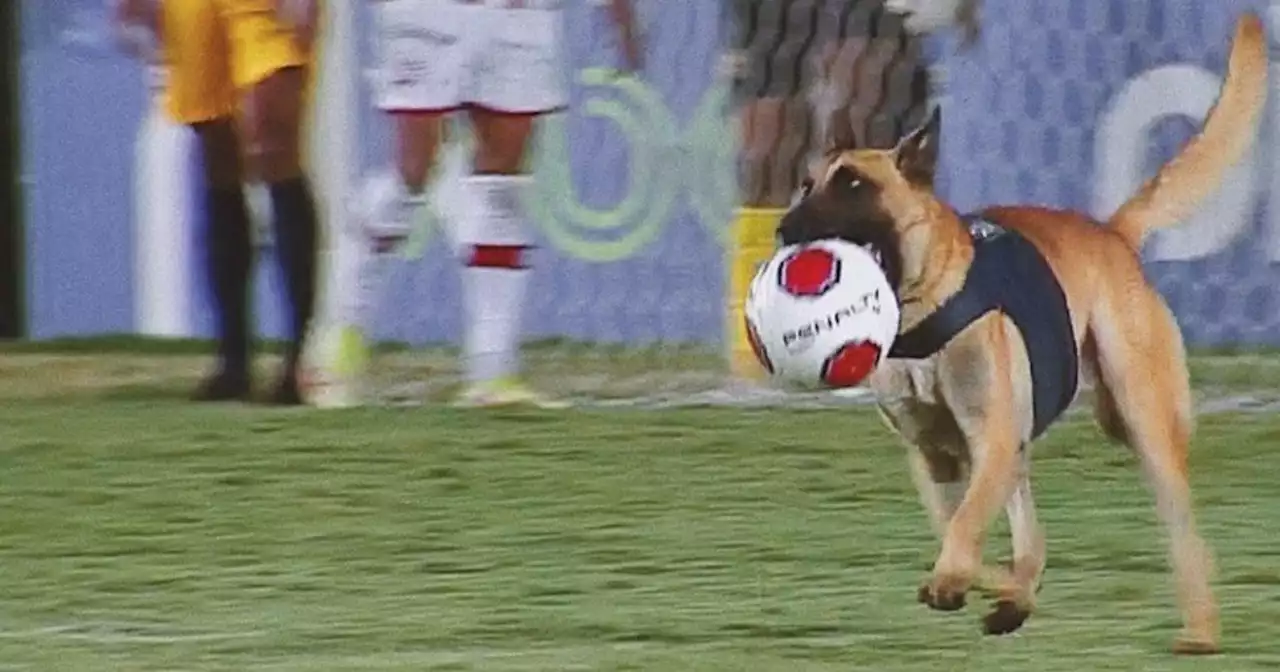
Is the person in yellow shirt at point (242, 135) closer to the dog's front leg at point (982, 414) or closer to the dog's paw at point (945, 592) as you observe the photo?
the dog's front leg at point (982, 414)

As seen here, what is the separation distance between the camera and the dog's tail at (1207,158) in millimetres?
4801

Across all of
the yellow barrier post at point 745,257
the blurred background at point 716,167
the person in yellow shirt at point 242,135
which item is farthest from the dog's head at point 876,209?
the blurred background at point 716,167

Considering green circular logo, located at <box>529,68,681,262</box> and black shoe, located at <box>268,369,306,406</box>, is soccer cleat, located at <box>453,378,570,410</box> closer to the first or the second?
black shoe, located at <box>268,369,306,406</box>

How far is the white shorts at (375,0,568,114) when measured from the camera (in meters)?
8.23

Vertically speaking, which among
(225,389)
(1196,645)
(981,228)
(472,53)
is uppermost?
(981,228)

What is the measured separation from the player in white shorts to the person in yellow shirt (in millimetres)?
305

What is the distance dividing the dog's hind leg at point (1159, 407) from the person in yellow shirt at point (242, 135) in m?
4.13

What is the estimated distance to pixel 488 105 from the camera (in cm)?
833

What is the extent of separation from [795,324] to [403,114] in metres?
4.50

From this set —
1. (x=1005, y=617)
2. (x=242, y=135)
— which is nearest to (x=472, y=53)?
(x=242, y=135)

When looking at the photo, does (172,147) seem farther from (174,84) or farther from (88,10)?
(174,84)

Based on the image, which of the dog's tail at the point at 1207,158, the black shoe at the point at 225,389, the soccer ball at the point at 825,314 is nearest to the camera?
the soccer ball at the point at 825,314

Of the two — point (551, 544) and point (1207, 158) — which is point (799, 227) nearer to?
point (1207, 158)

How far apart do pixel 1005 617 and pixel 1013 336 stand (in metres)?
0.46
